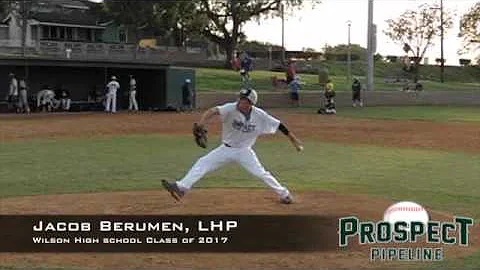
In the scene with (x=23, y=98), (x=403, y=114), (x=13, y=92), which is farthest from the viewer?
(x=403, y=114)

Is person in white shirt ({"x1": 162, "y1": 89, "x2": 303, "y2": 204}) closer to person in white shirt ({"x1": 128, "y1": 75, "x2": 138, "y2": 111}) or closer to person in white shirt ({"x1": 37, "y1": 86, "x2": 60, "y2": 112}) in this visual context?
person in white shirt ({"x1": 128, "y1": 75, "x2": 138, "y2": 111})

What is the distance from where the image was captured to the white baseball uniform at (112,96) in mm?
34591

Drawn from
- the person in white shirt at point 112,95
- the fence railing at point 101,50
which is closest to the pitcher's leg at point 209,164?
the person in white shirt at point 112,95

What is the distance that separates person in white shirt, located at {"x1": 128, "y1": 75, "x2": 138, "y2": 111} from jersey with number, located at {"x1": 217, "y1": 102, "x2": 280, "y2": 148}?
25815 millimetres

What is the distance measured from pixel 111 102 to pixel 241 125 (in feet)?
84.7

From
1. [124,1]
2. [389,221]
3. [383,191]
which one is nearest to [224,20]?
[124,1]

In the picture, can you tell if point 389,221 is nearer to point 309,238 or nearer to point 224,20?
point 309,238

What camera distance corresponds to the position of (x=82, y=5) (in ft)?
251

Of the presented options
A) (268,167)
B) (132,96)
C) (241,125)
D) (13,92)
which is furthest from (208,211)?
(132,96)

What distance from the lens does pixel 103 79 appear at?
37.7 meters

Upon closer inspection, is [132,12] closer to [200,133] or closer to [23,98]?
[23,98]

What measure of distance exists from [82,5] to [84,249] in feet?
234

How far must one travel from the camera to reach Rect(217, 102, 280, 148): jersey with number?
34.7 feet

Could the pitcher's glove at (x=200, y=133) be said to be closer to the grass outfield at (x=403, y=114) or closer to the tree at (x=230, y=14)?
the grass outfield at (x=403, y=114)
